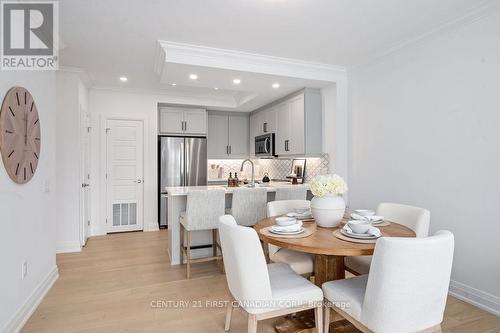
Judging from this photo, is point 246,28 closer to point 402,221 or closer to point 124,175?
point 402,221

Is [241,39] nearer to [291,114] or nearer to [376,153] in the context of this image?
[291,114]

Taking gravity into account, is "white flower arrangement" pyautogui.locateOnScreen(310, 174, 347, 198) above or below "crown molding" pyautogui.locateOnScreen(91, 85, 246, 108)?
below

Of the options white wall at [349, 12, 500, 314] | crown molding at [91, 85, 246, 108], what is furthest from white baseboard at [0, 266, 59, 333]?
white wall at [349, 12, 500, 314]

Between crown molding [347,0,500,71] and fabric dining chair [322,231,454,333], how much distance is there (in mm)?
2122

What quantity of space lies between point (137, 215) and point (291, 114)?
3.29m

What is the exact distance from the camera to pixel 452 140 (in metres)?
2.67

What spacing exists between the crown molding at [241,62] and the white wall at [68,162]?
129cm

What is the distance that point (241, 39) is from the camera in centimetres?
302

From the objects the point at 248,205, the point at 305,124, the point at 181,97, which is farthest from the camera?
the point at 181,97

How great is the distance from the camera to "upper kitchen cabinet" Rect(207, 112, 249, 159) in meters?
6.14

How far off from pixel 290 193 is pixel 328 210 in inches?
56.8

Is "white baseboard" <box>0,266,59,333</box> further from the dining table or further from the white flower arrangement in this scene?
the white flower arrangement

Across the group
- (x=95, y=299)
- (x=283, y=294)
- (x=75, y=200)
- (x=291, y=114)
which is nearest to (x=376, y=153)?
(x=291, y=114)

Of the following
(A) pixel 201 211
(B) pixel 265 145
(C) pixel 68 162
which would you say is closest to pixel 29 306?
(A) pixel 201 211
